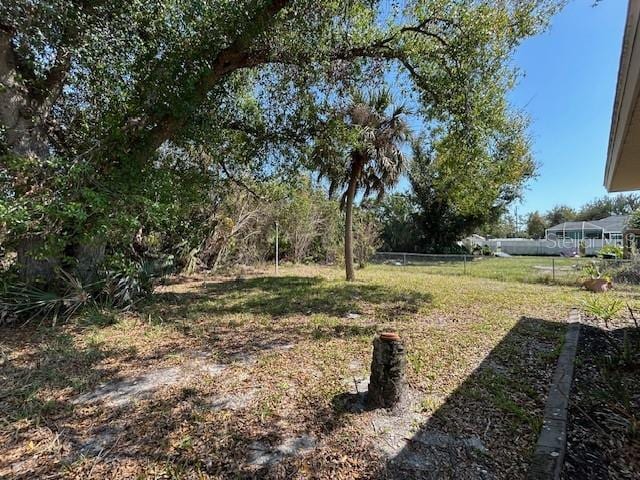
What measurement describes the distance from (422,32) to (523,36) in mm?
1721

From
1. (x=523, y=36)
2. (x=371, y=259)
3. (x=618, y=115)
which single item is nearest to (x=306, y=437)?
(x=618, y=115)

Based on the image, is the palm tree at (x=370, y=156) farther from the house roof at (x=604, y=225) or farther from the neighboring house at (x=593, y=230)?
the house roof at (x=604, y=225)

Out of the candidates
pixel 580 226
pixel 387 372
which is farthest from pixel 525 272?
pixel 580 226

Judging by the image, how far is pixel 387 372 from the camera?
273cm

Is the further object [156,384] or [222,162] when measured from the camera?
[222,162]

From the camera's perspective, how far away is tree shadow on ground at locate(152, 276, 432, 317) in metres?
6.22

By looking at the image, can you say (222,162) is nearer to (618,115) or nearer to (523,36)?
(523,36)

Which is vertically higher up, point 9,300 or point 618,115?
point 618,115

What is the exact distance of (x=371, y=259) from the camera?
50.6 ft

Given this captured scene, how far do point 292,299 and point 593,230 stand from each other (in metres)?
37.5

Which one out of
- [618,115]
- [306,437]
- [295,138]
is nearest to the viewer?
[306,437]

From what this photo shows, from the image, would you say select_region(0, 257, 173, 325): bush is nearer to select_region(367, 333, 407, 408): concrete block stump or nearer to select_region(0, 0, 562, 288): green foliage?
select_region(0, 0, 562, 288): green foliage

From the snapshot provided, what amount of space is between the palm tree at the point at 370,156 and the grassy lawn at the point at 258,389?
13.4 ft

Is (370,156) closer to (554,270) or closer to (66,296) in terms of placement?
(554,270)
